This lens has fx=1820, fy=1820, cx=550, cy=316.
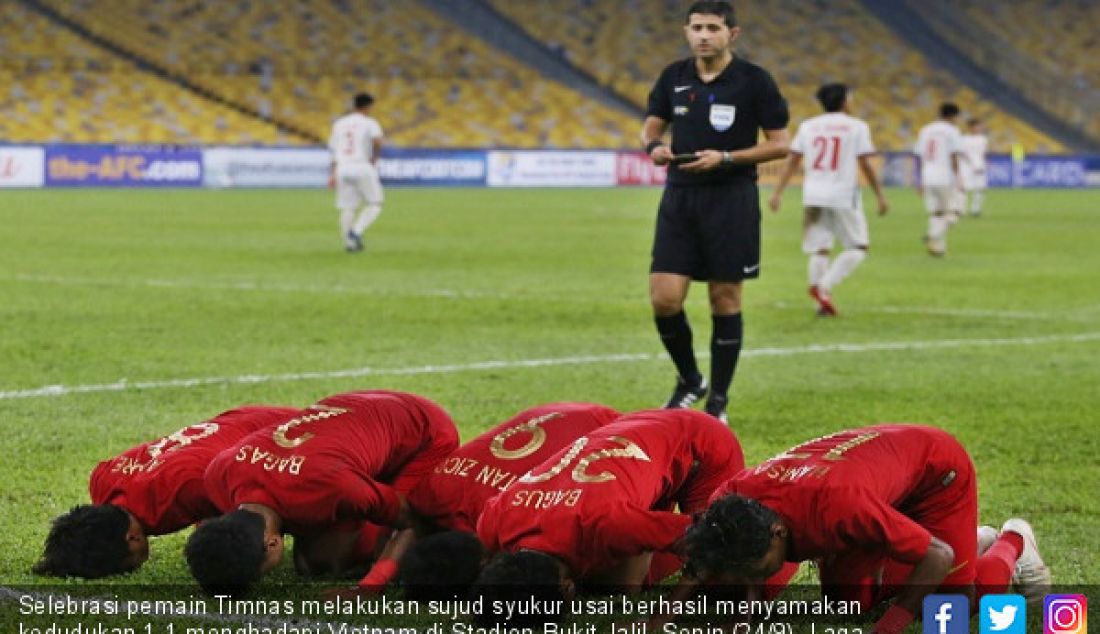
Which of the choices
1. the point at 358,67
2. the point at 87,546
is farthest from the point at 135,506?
the point at 358,67

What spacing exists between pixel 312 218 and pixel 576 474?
2434 centimetres

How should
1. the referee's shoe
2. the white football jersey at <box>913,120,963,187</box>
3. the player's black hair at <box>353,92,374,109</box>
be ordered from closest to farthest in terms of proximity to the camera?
the referee's shoe < the player's black hair at <box>353,92,374,109</box> < the white football jersey at <box>913,120,963,187</box>

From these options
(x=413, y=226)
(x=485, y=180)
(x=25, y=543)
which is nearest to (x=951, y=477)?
(x=25, y=543)

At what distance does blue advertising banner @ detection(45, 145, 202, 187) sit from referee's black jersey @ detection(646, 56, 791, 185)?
106 feet

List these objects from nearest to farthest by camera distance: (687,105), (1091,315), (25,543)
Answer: (25,543)
(687,105)
(1091,315)

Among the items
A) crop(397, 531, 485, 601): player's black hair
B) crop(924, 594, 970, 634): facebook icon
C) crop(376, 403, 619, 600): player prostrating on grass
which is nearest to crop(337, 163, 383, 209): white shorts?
crop(376, 403, 619, 600): player prostrating on grass

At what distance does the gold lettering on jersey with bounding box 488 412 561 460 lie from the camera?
529 centimetres

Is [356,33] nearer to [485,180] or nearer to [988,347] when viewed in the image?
[485,180]

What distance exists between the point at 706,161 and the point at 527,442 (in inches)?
132

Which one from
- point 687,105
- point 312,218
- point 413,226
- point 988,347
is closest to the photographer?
point 687,105

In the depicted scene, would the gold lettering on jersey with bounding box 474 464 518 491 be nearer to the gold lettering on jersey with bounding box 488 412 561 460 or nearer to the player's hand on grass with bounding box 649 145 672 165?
the gold lettering on jersey with bounding box 488 412 561 460

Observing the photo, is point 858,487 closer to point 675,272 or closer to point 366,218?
point 675,272

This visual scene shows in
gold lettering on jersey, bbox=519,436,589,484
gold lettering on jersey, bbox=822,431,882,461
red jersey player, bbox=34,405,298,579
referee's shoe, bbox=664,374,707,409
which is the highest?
gold lettering on jersey, bbox=822,431,882,461

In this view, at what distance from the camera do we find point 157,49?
47.5 m
